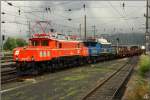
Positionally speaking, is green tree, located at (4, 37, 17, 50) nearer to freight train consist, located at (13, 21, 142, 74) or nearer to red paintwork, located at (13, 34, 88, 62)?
freight train consist, located at (13, 21, 142, 74)

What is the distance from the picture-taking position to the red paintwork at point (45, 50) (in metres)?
26.6

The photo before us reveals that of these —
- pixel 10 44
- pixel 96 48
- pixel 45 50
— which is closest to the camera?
pixel 45 50

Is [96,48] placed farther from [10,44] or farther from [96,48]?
[10,44]

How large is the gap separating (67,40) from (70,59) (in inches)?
100

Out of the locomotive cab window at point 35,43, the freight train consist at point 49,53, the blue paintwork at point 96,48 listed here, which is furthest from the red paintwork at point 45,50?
the blue paintwork at point 96,48

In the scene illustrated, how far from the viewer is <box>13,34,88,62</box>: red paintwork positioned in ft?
87.4

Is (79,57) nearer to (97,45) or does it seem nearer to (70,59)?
(70,59)

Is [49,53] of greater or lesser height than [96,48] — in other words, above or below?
below

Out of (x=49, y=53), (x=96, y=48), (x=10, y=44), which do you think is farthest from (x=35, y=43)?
(x=10, y=44)

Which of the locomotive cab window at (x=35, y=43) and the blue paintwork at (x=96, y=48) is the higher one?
the locomotive cab window at (x=35, y=43)

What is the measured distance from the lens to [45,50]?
93.2 ft

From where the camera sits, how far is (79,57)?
4016 cm

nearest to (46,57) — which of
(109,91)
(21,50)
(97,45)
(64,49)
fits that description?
(21,50)

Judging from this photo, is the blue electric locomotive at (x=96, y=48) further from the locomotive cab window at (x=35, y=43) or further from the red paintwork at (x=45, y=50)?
the locomotive cab window at (x=35, y=43)
